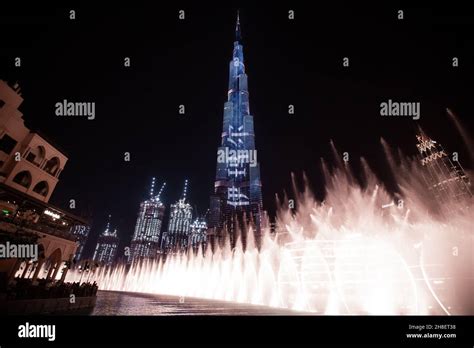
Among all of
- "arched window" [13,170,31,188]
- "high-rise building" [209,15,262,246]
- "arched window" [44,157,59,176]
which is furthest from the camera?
"high-rise building" [209,15,262,246]

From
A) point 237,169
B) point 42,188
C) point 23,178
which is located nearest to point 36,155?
point 23,178

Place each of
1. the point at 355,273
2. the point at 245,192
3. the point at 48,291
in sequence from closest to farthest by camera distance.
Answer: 1. the point at 48,291
2. the point at 355,273
3. the point at 245,192

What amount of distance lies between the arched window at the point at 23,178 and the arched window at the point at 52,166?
12.1 ft

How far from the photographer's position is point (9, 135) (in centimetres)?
2745

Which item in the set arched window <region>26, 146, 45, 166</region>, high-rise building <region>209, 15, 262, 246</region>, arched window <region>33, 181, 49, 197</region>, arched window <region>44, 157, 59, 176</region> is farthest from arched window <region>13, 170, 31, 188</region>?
high-rise building <region>209, 15, 262, 246</region>

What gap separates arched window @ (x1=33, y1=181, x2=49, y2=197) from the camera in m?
33.4

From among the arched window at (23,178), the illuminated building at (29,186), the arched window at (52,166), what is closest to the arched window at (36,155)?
the illuminated building at (29,186)

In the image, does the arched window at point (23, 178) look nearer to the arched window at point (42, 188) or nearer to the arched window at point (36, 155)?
the arched window at point (36, 155)

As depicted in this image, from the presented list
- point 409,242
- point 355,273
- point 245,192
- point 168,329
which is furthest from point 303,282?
point 245,192

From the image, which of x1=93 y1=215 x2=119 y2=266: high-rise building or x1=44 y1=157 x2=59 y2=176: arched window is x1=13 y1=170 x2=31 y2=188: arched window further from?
x1=93 y1=215 x2=119 y2=266: high-rise building

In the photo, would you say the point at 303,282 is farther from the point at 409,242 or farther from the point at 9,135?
the point at 9,135

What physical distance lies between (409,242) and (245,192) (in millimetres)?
133622

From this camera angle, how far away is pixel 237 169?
16362 cm

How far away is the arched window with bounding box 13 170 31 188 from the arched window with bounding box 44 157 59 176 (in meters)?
3.68
